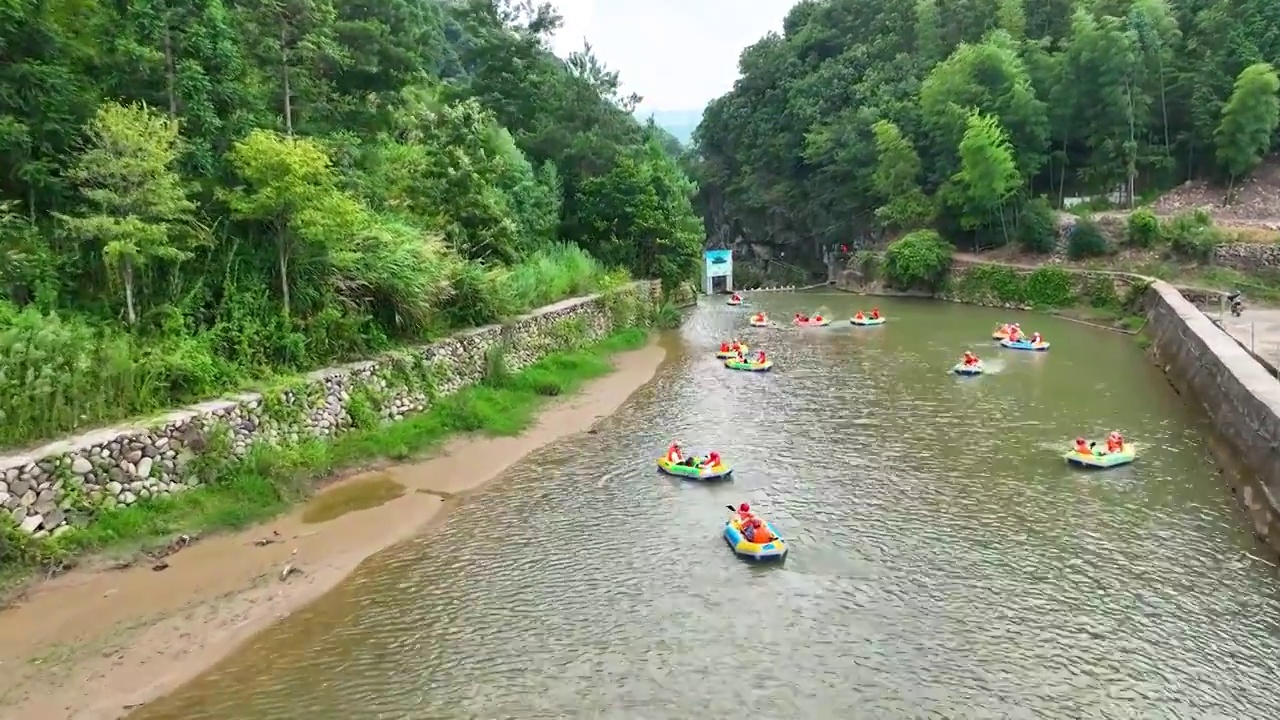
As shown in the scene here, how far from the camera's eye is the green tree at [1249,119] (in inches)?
1487

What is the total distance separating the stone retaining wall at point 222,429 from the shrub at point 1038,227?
29.1 meters

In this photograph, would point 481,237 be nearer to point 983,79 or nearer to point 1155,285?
point 1155,285

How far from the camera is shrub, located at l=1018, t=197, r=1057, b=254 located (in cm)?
4116

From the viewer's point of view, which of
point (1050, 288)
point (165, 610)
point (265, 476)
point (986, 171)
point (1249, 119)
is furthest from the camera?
point (986, 171)

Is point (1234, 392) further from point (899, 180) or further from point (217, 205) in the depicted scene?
point (899, 180)

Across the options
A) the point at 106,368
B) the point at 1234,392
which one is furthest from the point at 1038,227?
the point at 106,368

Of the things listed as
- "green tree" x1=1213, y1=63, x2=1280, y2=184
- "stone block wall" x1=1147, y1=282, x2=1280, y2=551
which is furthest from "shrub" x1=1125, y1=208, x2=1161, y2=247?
"stone block wall" x1=1147, y1=282, x2=1280, y2=551

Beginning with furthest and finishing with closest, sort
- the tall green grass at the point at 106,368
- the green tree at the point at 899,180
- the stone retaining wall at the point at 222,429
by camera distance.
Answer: the green tree at the point at 899,180 → the tall green grass at the point at 106,368 → the stone retaining wall at the point at 222,429

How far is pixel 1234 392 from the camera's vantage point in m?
17.0

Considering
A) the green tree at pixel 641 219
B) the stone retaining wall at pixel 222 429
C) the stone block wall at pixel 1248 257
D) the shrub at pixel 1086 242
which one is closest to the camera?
the stone retaining wall at pixel 222 429

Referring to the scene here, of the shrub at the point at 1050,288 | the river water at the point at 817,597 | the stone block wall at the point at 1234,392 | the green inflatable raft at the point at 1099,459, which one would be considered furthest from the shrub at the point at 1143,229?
the green inflatable raft at the point at 1099,459

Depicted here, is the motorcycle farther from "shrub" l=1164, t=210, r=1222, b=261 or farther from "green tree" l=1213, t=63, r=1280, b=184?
"green tree" l=1213, t=63, r=1280, b=184

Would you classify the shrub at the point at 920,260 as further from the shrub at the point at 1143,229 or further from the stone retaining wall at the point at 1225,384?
the stone retaining wall at the point at 1225,384

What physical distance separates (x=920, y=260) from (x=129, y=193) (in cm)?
Answer: 3746
